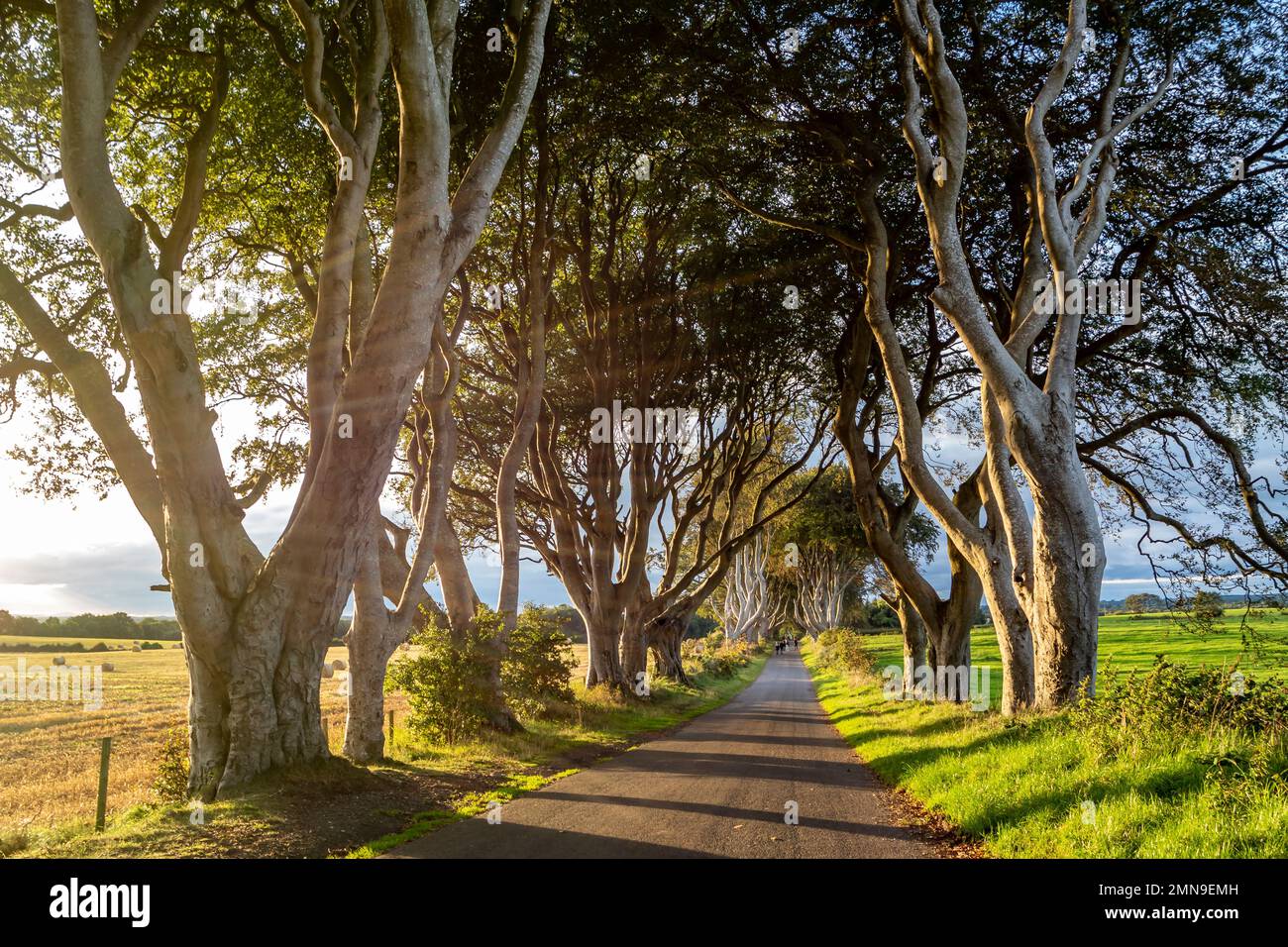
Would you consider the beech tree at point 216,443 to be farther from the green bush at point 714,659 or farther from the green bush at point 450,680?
the green bush at point 714,659

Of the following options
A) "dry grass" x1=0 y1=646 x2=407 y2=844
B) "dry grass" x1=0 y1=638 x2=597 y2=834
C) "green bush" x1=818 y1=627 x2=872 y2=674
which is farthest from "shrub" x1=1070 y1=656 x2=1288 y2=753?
"green bush" x1=818 y1=627 x2=872 y2=674

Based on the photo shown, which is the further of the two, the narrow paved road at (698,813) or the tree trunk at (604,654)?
the tree trunk at (604,654)

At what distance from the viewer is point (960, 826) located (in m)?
7.42

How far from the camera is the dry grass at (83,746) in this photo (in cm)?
1230

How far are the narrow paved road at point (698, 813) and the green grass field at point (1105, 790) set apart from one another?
2.70ft

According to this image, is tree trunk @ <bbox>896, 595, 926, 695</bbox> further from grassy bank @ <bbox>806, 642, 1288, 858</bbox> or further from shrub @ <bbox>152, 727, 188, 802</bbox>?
shrub @ <bbox>152, 727, 188, 802</bbox>

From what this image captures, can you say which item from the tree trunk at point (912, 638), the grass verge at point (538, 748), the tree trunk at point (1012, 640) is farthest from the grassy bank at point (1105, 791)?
the tree trunk at point (912, 638)

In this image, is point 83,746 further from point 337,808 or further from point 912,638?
point 912,638

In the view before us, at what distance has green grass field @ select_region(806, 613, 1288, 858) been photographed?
17.4 feet

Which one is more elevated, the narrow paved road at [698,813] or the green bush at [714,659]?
the narrow paved road at [698,813]

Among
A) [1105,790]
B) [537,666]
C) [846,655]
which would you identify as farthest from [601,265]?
[846,655]

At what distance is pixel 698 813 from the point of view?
8.24 metres
